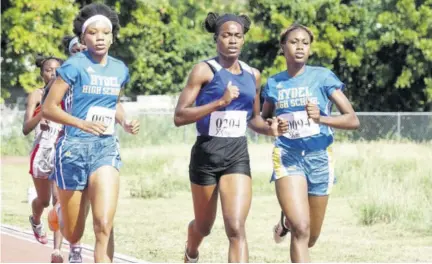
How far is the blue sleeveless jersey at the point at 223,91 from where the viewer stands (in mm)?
8836

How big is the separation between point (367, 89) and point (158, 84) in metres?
13.5

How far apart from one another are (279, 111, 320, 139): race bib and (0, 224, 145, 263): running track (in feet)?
→ 10.0

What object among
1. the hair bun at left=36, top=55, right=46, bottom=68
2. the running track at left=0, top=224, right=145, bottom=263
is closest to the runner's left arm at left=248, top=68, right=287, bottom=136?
the running track at left=0, top=224, right=145, bottom=263

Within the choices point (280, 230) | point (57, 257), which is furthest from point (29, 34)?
point (280, 230)

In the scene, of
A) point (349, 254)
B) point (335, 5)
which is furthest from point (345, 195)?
point (335, 5)

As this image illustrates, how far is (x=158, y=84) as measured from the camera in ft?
183

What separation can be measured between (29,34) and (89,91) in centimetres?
2794

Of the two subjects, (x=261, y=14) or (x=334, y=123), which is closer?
(x=334, y=123)

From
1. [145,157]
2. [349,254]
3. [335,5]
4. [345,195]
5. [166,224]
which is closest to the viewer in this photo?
[349,254]

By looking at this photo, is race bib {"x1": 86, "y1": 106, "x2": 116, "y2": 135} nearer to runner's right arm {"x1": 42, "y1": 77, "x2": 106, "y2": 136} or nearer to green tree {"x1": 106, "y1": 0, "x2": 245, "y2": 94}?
runner's right arm {"x1": 42, "y1": 77, "x2": 106, "y2": 136}

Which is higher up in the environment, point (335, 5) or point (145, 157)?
point (335, 5)

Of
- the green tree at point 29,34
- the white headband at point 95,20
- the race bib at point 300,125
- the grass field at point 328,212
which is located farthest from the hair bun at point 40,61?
the green tree at point 29,34

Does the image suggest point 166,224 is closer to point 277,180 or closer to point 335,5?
point 277,180

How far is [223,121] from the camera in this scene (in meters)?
8.88
